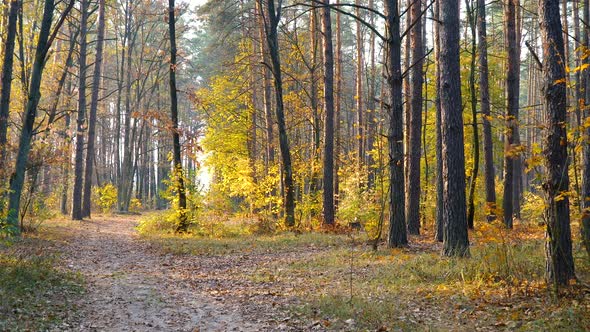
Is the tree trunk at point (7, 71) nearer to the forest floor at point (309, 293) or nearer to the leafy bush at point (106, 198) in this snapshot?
the forest floor at point (309, 293)

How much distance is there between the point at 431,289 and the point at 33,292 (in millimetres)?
6303

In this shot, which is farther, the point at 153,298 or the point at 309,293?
the point at 153,298

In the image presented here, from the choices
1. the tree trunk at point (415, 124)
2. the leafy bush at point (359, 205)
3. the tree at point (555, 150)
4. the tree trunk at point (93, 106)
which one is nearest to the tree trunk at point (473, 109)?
the tree trunk at point (415, 124)

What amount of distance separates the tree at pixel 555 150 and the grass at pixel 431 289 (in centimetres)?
37

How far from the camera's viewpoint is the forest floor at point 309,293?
19.7ft

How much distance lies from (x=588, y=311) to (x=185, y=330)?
16.3ft

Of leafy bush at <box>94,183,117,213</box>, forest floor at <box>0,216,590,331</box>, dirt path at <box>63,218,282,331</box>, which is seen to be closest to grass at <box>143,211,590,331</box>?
forest floor at <box>0,216,590,331</box>

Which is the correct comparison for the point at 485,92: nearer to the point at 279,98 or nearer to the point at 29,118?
the point at 279,98

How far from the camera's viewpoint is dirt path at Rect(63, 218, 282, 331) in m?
6.66

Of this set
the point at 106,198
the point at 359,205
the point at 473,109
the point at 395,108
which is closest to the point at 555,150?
the point at 395,108

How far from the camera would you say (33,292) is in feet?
24.5

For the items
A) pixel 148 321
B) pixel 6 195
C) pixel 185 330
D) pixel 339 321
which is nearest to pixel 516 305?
pixel 339 321

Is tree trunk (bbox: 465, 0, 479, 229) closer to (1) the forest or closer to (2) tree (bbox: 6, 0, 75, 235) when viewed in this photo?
(1) the forest

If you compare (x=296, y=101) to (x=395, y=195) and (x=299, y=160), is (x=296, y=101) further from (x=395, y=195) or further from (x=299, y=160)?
(x=395, y=195)
